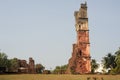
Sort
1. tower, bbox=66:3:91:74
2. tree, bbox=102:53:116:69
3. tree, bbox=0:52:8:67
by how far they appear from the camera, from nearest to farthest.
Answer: tower, bbox=66:3:91:74, tree, bbox=0:52:8:67, tree, bbox=102:53:116:69

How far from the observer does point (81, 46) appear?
58.7m

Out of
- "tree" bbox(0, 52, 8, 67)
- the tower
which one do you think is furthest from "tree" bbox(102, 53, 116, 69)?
"tree" bbox(0, 52, 8, 67)

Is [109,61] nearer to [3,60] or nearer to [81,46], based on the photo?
[81,46]

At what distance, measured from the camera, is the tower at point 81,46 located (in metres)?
56.3

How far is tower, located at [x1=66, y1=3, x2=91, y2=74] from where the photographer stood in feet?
185

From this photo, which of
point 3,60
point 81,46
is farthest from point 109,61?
point 3,60

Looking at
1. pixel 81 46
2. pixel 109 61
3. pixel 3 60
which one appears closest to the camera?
pixel 81 46

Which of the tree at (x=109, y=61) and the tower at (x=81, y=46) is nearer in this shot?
the tower at (x=81, y=46)

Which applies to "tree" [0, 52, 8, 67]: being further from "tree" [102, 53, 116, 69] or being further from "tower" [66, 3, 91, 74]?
"tree" [102, 53, 116, 69]

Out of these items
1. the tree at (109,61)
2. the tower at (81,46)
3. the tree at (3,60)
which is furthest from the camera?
the tree at (109,61)

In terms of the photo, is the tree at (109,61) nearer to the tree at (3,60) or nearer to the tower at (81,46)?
the tower at (81,46)

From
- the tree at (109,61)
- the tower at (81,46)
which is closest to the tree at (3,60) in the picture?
the tower at (81,46)

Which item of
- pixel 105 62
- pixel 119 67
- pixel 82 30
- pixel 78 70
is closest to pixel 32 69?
pixel 78 70

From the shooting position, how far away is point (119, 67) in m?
56.0
